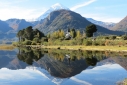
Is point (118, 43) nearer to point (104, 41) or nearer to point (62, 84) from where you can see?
point (104, 41)

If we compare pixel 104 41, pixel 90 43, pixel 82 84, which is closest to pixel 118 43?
pixel 104 41

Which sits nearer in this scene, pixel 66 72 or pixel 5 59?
pixel 66 72

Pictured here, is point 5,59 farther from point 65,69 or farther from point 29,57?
point 65,69

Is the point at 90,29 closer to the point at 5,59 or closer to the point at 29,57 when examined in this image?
the point at 29,57

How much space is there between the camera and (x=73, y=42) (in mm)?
126312

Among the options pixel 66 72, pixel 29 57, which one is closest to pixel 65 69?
pixel 66 72

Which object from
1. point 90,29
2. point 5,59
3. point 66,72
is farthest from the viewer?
point 90,29

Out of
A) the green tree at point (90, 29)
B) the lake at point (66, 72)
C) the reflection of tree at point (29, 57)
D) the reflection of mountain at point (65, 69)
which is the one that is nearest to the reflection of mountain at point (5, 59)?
the lake at point (66, 72)

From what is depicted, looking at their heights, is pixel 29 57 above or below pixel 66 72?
below

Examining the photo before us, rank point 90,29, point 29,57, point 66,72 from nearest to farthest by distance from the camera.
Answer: point 66,72
point 29,57
point 90,29

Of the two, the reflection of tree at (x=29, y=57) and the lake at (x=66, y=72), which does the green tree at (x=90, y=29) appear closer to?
the reflection of tree at (x=29, y=57)

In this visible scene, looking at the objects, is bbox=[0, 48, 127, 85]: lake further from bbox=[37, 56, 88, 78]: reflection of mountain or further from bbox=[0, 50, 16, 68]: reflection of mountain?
bbox=[0, 50, 16, 68]: reflection of mountain

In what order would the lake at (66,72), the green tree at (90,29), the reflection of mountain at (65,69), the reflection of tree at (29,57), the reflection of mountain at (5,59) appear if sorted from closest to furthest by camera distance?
the lake at (66,72) → the reflection of mountain at (65,69) → the reflection of mountain at (5,59) → the reflection of tree at (29,57) → the green tree at (90,29)

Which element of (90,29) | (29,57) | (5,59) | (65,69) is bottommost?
(5,59)
